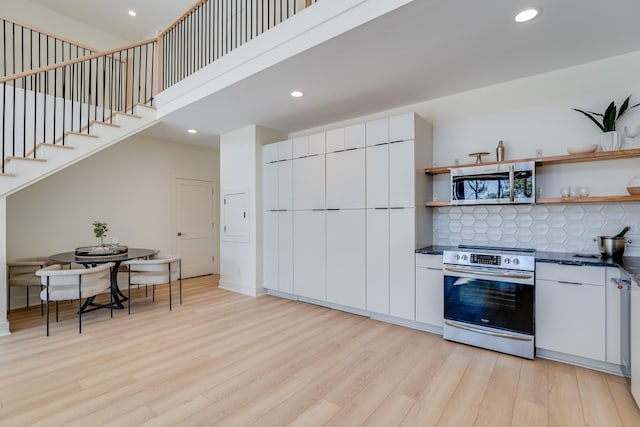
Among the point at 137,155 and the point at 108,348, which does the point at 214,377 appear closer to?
the point at 108,348

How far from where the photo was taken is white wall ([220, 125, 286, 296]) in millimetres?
5020

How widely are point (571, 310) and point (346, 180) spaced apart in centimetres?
267

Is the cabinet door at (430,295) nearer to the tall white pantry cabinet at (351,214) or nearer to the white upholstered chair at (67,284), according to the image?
the tall white pantry cabinet at (351,214)

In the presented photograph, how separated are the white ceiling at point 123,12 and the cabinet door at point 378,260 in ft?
17.0

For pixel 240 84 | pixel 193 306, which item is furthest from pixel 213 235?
pixel 240 84

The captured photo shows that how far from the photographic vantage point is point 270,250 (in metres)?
4.97

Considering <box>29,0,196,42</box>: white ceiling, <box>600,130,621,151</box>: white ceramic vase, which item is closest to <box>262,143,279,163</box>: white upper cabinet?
<box>29,0,196,42</box>: white ceiling

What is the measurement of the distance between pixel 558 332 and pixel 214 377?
301 cm

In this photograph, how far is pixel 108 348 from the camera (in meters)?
3.03

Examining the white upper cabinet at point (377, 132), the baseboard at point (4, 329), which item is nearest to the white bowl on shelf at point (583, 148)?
the white upper cabinet at point (377, 132)

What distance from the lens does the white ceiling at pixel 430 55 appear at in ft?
7.32

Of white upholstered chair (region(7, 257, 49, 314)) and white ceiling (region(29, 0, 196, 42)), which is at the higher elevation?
white ceiling (region(29, 0, 196, 42))

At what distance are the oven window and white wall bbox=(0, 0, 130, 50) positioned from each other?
24.6ft

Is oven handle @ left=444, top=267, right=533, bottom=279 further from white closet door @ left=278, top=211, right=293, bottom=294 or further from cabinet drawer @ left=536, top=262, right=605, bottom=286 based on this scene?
white closet door @ left=278, top=211, right=293, bottom=294
